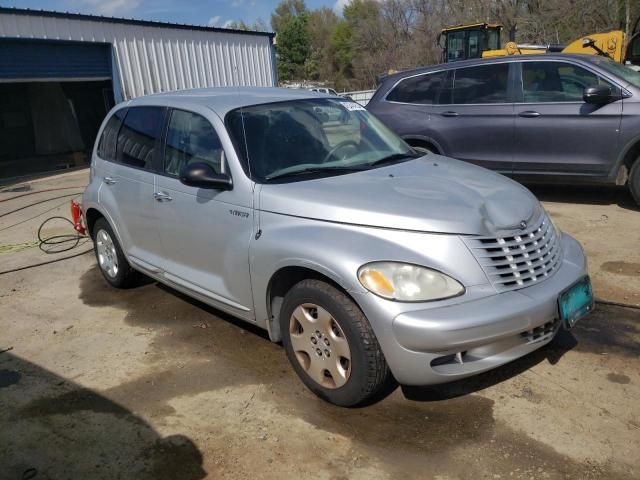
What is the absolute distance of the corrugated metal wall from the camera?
574 inches

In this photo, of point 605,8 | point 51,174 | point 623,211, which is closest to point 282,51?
point 605,8

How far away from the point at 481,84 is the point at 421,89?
805 millimetres

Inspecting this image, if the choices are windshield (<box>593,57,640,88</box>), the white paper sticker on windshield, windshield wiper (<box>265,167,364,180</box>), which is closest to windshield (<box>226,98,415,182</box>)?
windshield wiper (<box>265,167,364,180</box>)

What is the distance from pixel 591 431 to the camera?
2.87 metres

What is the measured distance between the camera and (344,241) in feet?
9.77

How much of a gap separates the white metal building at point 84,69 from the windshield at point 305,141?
12472 millimetres

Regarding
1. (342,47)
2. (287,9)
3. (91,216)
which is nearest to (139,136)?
(91,216)

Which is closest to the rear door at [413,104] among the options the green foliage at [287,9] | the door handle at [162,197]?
the door handle at [162,197]

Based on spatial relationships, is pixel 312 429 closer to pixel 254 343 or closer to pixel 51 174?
pixel 254 343

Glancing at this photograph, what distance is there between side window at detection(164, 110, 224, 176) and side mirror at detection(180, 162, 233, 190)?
0.46 ft

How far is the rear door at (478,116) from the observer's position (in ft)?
23.5

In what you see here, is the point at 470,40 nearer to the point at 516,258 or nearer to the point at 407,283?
the point at 516,258

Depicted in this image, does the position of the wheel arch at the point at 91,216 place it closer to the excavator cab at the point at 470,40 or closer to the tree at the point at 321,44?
the excavator cab at the point at 470,40

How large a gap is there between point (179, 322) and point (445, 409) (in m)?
2.36
